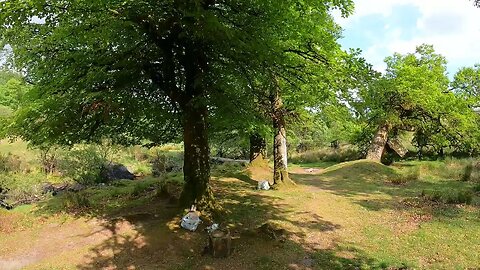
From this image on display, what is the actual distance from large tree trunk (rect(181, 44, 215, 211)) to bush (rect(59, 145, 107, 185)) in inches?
391

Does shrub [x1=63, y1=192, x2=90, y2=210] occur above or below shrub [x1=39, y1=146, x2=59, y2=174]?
below

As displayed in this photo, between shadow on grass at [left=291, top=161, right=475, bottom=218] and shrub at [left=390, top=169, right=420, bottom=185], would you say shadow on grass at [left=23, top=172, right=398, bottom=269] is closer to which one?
shadow on grass at [left=291, top=161, right=475, bottom=218]

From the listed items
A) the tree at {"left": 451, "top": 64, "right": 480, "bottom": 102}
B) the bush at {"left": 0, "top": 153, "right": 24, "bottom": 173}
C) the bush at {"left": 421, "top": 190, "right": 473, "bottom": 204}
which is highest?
the tree at {"left": 451, "top": 64, "right": 480, "bottom": 102}

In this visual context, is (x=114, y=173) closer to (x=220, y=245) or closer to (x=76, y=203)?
(x=76, y=203)

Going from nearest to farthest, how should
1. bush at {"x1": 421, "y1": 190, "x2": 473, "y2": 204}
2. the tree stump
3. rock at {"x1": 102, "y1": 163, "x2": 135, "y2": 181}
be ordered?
1. the tree stump
2. bush at {"x1": 421, "y1": 190, "x2": 473, "y2": 204}
3. rock at {"x1": 102, "y1": 163, "x2": 135, "y2": 181}

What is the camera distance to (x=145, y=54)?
1097cm

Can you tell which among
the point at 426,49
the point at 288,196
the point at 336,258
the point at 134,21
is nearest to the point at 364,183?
the point at 288,196

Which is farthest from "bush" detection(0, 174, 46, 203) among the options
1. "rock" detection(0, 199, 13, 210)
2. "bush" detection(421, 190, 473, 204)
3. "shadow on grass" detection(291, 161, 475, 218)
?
"bush" detection(421, 190, 473, 204)

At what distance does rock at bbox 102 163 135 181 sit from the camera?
21.6 m

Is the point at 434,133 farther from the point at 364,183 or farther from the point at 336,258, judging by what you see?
the point at 336,258

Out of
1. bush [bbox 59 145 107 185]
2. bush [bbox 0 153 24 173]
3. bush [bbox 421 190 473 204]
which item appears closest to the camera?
bush [bbox 421 190 473 204]

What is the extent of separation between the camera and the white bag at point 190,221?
1062cm

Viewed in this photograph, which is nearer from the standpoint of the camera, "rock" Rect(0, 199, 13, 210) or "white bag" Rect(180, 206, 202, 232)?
"white bag" Rect(180, 206, 202, 232)

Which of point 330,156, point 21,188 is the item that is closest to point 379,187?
point 21,188
